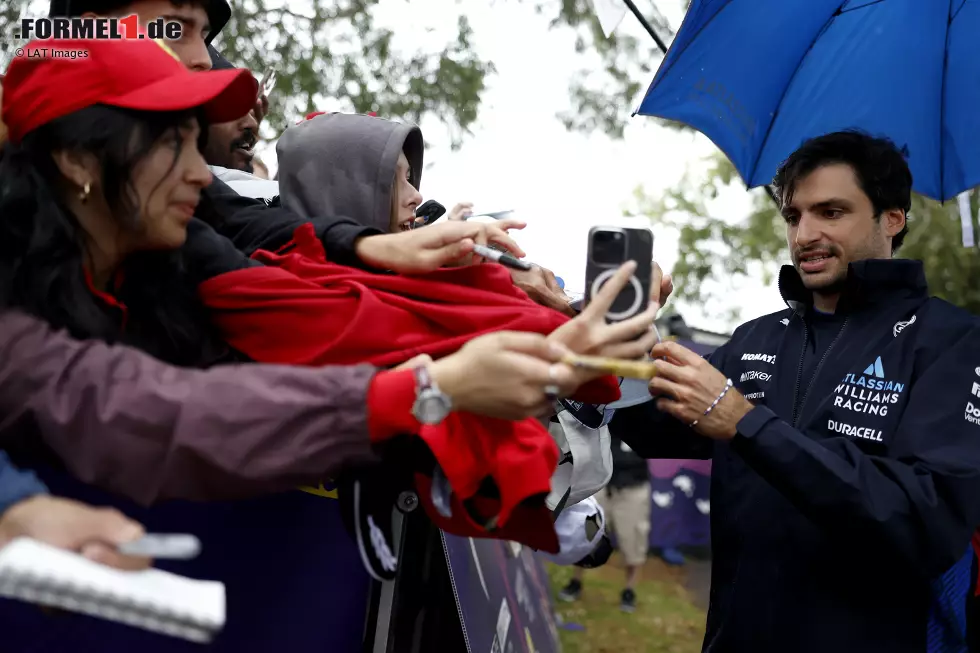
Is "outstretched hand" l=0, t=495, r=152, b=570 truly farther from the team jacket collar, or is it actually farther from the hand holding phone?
the team jacket collar

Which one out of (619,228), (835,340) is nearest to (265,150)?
(835,340)

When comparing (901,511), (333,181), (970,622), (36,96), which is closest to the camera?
(36,96)

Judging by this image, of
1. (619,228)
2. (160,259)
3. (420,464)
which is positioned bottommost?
(420,464)

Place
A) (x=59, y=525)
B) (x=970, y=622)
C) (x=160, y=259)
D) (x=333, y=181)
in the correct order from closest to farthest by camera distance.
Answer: (x=59, y=525), (x=160, y=259), (x=333, y=181), (x=970, y=622)

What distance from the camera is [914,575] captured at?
2.37m

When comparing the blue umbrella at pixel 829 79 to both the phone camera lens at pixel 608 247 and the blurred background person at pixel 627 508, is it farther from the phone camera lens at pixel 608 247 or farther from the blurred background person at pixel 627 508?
the blurred background person at pixel 627 508

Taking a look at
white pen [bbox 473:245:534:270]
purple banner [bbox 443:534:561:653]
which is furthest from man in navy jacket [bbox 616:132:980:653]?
white pen [bbox 473:245:534:270]

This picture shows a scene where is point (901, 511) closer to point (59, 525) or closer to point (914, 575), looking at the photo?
point (914, 575)

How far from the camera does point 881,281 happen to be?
104 inches

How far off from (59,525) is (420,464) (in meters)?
0.67

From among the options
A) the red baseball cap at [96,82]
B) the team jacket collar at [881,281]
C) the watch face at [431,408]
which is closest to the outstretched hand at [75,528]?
the watch face at [431,408]

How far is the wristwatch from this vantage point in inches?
53.6

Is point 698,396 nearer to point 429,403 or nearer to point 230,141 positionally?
point 429,403

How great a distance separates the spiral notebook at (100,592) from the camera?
3.57 feet
